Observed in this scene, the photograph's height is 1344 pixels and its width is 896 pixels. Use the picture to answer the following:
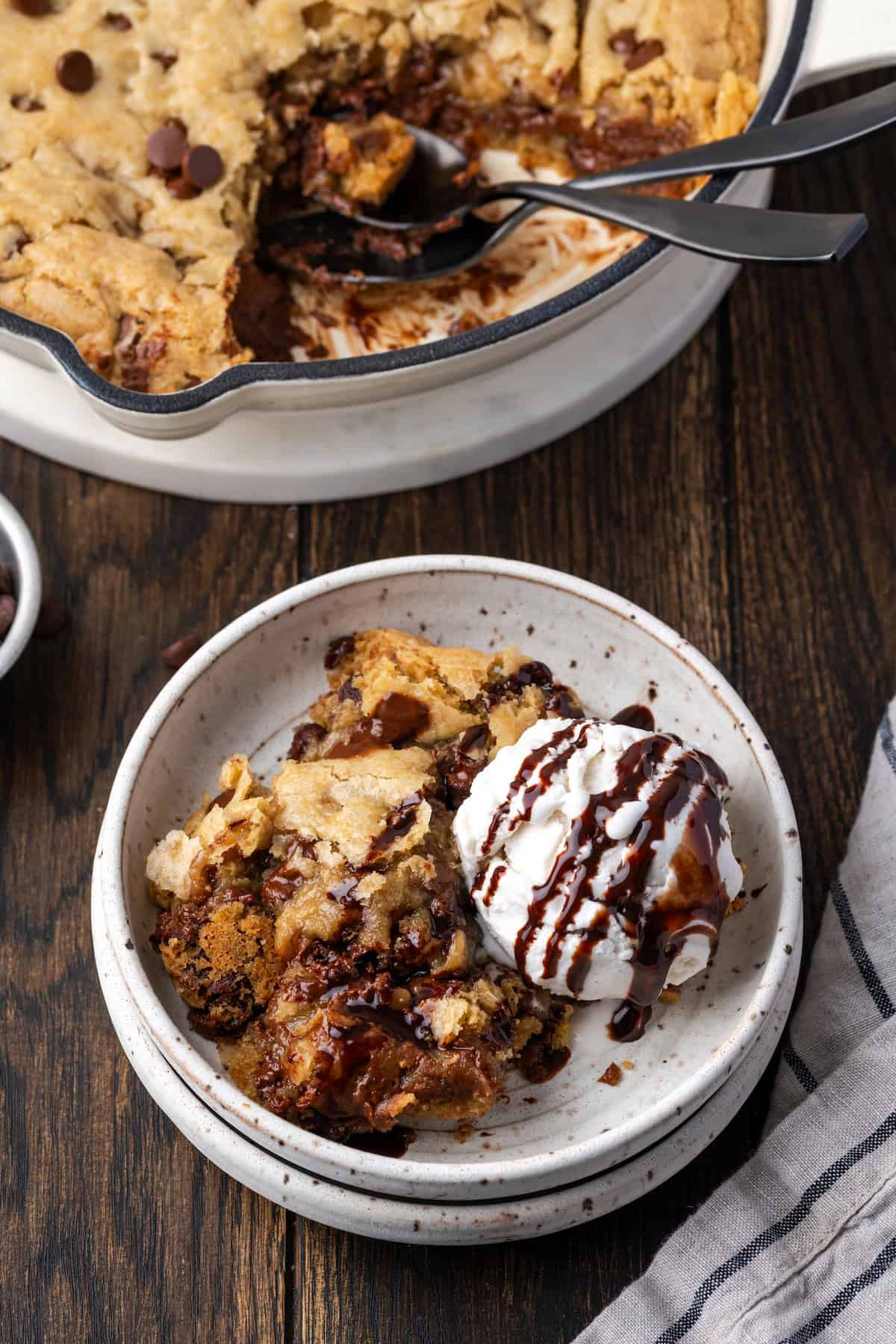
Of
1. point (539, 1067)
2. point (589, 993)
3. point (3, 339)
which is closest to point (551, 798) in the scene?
point (589, 993)

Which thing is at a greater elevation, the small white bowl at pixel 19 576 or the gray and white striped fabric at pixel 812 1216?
the small white bowl at pixel 19 576

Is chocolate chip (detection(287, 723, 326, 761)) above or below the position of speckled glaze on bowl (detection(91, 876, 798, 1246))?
above

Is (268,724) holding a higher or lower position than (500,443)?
lower

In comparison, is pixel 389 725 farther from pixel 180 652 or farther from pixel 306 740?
pixel 180 652

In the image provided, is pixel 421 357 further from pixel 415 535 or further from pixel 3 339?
pixel 3 339

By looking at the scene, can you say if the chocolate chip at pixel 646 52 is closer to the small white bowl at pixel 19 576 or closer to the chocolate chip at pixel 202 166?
the chocolate chip at pixel 202 166

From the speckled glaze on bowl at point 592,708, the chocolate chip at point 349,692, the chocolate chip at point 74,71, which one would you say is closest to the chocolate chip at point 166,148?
the chocolate chip at point 74,71

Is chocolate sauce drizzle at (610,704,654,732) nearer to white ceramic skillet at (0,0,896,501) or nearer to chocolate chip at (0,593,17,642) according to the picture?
white ceramic skillet at (0,0,896,501)

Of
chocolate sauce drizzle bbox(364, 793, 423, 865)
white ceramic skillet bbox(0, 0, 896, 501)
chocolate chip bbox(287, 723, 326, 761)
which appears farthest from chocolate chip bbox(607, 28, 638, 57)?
chocolate sauce drizzle bbox(364, 793, 423, 865)
